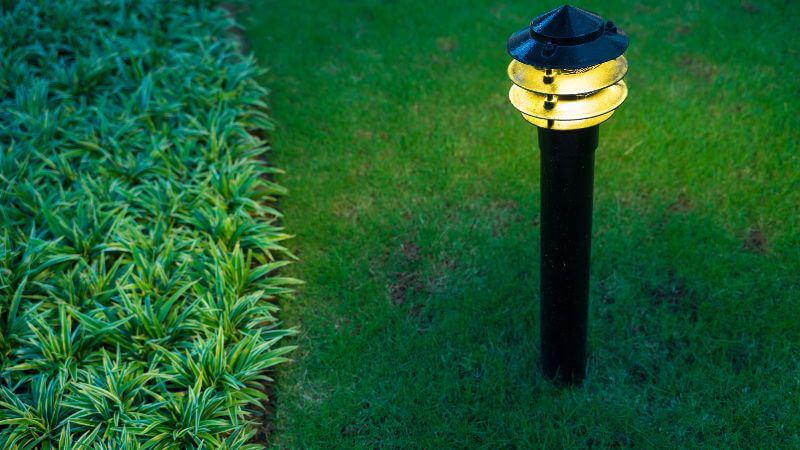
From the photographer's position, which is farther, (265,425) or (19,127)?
(19,127)

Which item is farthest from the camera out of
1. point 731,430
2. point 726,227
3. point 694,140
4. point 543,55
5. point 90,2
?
point 90,2

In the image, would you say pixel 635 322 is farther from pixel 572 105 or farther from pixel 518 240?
pixel 572 105

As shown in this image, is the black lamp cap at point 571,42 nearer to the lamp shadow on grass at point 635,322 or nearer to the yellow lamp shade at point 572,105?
the yellow lamp shade at point 572,105

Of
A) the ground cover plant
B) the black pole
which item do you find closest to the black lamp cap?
the black pole

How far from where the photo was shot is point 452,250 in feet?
12.6

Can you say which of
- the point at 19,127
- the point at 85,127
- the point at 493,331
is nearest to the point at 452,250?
the point at 493,331

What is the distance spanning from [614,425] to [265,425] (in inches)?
57.4

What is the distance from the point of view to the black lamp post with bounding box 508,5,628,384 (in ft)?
7.48

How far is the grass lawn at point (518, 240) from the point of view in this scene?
3053 millimetres

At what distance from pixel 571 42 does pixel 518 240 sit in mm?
1703

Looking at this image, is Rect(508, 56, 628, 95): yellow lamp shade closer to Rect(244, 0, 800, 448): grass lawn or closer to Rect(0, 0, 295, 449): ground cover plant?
Rect(244, 0, 800, 448): grass lawn

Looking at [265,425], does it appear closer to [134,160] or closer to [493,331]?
[493,331]

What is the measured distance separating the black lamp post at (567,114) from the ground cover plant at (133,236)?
135 cm

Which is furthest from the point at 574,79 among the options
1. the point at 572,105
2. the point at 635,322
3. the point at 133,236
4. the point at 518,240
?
the point at 133,236
